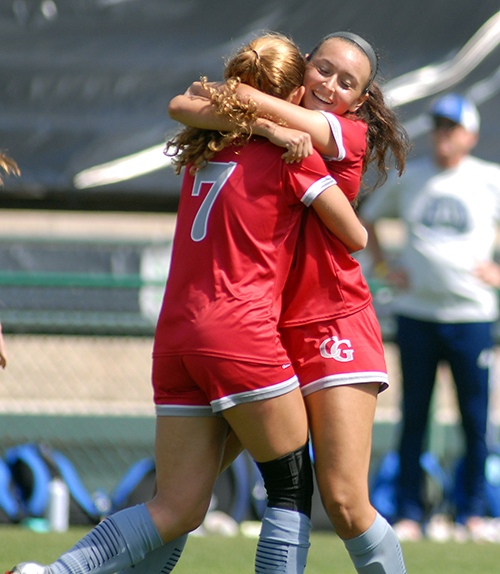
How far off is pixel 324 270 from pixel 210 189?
0.38 meters

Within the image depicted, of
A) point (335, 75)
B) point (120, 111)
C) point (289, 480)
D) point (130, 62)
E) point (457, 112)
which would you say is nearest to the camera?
point (289, 480)

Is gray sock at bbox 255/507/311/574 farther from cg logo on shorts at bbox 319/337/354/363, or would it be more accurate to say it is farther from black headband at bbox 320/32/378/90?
black headband at bbox 320/32/378/90

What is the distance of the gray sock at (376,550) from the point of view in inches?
92.6

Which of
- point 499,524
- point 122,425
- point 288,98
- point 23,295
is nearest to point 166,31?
point 23,295

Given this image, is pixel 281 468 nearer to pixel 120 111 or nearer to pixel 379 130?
pixel 379 130

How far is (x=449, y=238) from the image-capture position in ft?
15.2

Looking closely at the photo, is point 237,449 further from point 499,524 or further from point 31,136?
point 31,136

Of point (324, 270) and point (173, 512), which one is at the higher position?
point (324, 270)

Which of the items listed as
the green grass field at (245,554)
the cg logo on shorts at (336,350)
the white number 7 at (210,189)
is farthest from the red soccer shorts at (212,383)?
the green grass field at (245,554)

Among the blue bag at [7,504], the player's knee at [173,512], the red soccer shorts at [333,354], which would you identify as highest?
the red soccer shorts at [333,354]

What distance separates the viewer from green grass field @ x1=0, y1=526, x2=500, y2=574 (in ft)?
12.0

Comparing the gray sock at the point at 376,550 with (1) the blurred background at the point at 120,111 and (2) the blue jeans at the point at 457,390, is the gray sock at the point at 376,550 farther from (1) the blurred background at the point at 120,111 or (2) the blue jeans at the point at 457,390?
(1) the blurred background at the point at 120,111

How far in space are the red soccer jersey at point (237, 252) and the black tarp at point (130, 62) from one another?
494 centimetres

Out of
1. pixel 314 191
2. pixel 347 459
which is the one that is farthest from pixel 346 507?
pixel 314 191
